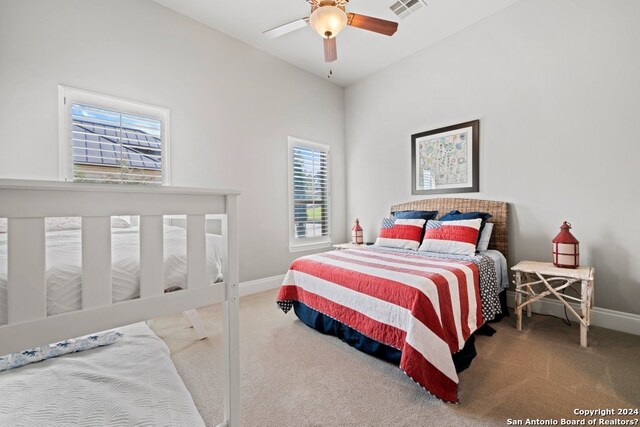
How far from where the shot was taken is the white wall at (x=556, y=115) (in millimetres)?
2287

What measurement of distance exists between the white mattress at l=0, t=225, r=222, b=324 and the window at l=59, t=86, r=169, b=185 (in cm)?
142

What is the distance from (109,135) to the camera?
256cm

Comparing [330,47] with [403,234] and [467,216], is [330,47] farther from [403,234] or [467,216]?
[467,216]

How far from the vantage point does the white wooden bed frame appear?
0.71 meters

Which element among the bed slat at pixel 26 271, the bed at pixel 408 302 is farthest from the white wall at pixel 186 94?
the bed slat at pixel 26 271

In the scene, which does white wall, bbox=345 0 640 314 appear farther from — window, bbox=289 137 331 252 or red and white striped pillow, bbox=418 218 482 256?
window, bbox=289 137 331 252

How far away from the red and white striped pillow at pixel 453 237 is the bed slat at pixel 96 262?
2.68 metres

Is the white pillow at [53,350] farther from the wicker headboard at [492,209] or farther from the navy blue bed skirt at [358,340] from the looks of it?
the wicker headboard at [492,209]

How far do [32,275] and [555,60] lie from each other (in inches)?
155

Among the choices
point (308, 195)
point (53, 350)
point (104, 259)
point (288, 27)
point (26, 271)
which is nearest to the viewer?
point (26, 271)

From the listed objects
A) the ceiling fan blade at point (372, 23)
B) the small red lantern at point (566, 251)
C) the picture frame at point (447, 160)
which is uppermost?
the ceiling fan blade at point (372, 23)

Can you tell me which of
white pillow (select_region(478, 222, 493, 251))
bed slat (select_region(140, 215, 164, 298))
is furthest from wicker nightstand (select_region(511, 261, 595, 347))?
bed slat (select_region(140, 215, 164, 298))

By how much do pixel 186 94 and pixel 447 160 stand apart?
3.14 meters

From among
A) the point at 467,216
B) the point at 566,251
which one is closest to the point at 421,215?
the point at 467,216
